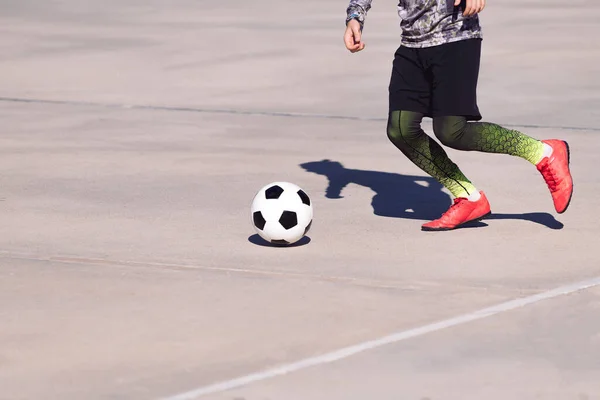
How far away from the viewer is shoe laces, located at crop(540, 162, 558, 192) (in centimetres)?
834

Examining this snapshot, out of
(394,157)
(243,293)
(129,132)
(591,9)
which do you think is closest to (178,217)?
(243,293)

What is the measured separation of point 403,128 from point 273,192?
84 cm

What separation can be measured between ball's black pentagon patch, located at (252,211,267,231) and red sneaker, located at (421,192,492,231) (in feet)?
3.35

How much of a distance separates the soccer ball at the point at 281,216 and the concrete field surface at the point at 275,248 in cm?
9

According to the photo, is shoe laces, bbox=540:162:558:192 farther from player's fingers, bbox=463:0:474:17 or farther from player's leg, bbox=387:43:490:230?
player's fingers, bbox=463:0:474:17

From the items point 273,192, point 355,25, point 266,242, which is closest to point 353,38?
point 355,25

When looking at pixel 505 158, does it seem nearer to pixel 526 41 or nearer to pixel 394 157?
pixel 394 157

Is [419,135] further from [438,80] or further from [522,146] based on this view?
[522,146]

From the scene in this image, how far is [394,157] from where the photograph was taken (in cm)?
1098

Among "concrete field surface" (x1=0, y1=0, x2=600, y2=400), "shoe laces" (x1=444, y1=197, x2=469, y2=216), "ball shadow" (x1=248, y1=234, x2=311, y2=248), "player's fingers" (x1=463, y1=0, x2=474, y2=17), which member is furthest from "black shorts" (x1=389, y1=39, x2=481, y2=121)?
"ball shadow" (x1=248, y1=234, x2=311, y2=248)

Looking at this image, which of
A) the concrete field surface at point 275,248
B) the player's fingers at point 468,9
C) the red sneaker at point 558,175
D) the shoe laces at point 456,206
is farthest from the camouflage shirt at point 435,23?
the concrete field surface at point 275,248

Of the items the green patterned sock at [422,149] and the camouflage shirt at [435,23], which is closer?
the camouflage shirt at [435,23]

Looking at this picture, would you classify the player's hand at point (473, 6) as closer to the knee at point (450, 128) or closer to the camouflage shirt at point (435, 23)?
the camouflage shirt at point (435, 23)

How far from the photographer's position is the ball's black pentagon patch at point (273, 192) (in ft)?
26.8
